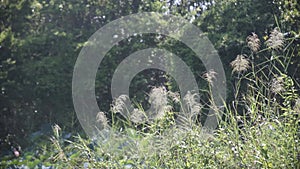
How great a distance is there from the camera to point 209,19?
7.38m

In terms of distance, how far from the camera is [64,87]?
887 cm

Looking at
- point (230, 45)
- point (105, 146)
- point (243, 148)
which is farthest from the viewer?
point (230, 45)

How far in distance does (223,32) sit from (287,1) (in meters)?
2.14

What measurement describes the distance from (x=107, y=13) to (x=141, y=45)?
1.10 metres

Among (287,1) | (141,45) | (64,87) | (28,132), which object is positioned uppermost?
(287,1)

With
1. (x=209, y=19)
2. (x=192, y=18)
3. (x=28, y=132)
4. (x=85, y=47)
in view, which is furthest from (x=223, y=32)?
(x=28, y=132)

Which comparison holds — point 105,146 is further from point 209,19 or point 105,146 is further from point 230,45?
point 209,19

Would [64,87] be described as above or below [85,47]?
below

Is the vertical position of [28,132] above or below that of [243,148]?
below

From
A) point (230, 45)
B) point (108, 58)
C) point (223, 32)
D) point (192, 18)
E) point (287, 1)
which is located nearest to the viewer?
point (287, 1)

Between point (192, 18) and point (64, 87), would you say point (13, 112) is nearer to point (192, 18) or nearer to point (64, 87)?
point (64, 87)

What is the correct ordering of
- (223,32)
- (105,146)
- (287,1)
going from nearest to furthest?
(105,146) < (287,1) < (223,32)

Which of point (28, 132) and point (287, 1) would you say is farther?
point (28, 132)

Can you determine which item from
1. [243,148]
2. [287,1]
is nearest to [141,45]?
[287,1]
